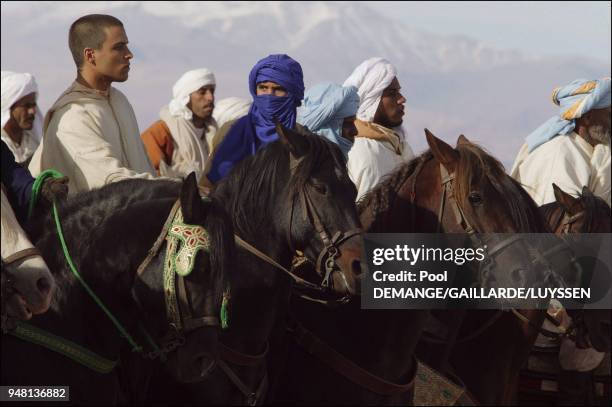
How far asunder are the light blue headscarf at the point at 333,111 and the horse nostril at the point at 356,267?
1903 mm

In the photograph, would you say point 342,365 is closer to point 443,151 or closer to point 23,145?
point 443,151

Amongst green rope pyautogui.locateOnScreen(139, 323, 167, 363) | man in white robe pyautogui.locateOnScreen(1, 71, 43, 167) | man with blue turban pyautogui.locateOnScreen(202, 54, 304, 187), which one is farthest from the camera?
man in white robe pyautogui.locateOnScreen(1, 71, 43, 167)

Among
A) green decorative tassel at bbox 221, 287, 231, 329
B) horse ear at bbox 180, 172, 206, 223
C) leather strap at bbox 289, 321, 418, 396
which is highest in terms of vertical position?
horse ear at bbox 180, 172, 206, 223

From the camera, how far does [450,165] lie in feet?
28.1

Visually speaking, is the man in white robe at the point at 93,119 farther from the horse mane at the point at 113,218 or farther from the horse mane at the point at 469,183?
the horse mane at the point at 469,183

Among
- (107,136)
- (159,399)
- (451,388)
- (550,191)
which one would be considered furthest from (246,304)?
(550,191)

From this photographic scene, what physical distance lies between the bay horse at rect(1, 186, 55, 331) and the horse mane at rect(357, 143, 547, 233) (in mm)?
3231

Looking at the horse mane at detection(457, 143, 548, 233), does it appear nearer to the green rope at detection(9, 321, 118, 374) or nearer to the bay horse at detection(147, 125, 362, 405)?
the bay horse at detection(147, 125, 362, 405)

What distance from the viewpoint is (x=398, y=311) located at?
8375 millimetres

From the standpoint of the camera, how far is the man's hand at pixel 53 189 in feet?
22.1

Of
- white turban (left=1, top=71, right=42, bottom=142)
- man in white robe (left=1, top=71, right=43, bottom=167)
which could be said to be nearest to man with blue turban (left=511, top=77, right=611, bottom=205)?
man in white robe (left=1, top=71, right=43, bottom=167)

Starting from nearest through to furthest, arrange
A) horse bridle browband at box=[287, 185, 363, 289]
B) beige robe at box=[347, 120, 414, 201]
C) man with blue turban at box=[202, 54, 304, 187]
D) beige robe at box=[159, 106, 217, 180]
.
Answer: horse bridle browband at box=[287, 185, 363, 289]
man with blue turban at box=[202, 54, 304, 187]
beige robe at box=[347, 120, 414, 201]
beige robe at box=[159, 106, 217, 180]

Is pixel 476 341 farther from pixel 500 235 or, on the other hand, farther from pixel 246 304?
pixel 246 304

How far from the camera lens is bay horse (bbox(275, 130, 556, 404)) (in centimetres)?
824
